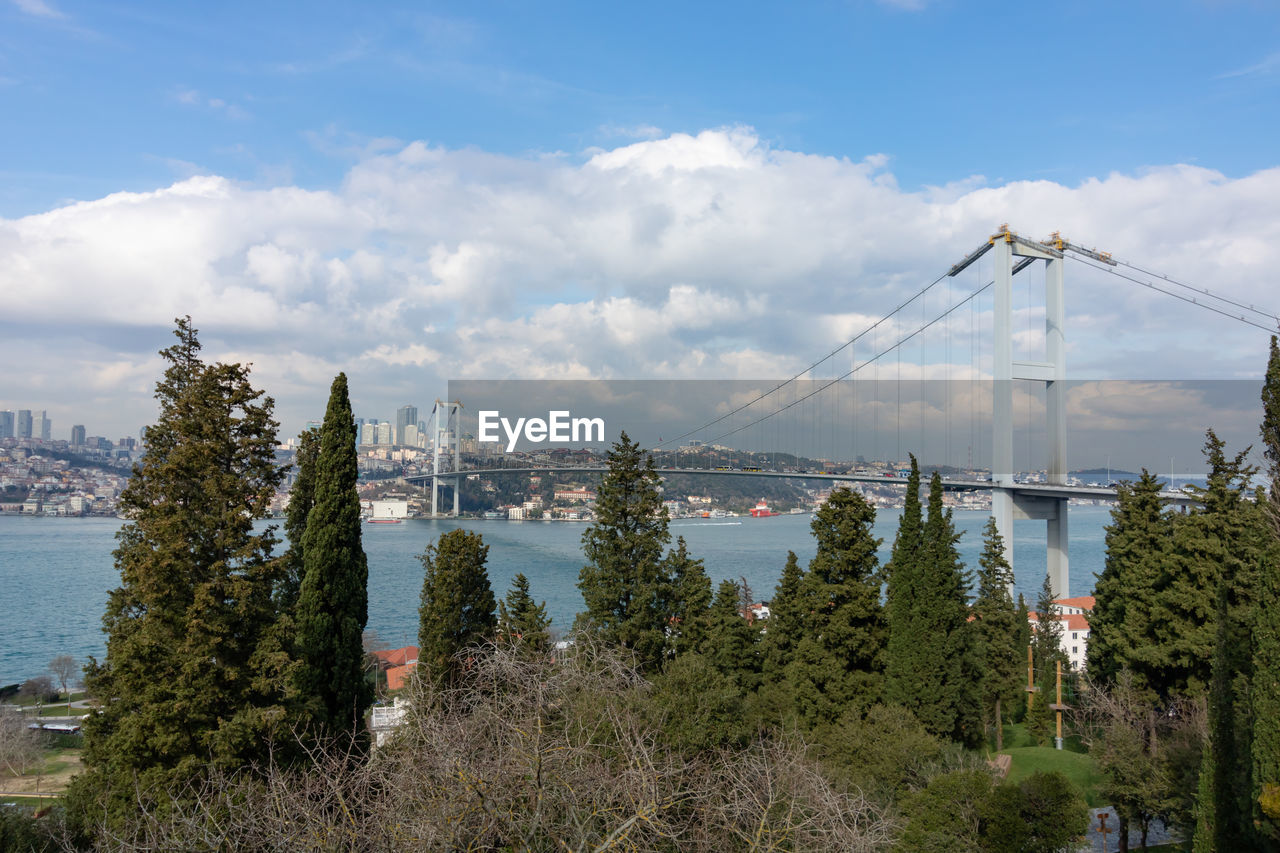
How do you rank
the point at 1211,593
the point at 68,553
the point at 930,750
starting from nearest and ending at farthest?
the point at 930,750
the point at 1211,593
the point at 68,553

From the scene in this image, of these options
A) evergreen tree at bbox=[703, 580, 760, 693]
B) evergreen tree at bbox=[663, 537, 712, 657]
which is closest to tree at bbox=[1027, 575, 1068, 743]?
evergreen tree at bbox=[703, 580, 760, 693]

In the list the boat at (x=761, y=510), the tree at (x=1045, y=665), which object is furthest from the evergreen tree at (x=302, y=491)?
the boat at (x=761, y=510)

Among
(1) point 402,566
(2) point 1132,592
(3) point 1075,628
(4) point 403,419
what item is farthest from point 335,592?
(4) point 403,419

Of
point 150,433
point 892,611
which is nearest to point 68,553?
point 150,433

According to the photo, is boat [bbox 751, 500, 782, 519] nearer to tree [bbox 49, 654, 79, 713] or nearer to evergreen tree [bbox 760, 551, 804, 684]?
tree [bbox 49, 654, 79, 713]

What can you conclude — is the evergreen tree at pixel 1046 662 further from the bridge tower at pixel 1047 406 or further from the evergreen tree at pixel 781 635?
the evergreen tree at pixel 781 635

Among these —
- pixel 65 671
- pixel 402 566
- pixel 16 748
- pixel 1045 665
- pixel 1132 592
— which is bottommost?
pixel 65 671

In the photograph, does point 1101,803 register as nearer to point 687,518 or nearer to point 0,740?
point 0,740

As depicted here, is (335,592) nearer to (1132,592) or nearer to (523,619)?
(523,619)
